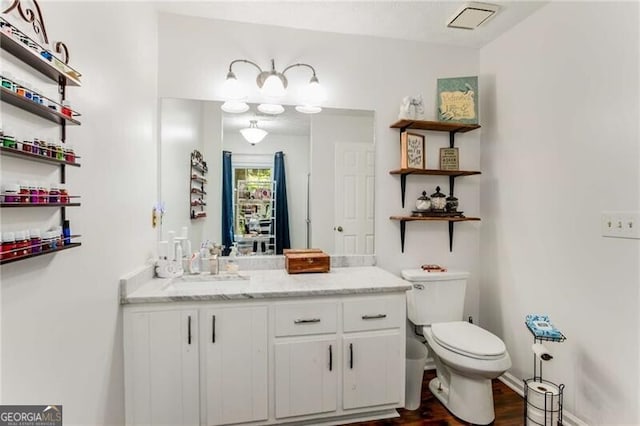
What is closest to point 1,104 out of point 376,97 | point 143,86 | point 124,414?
point 143,86

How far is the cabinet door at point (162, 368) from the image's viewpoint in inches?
61.3

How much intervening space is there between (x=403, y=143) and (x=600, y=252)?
4.19ft

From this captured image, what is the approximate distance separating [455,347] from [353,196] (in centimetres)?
115

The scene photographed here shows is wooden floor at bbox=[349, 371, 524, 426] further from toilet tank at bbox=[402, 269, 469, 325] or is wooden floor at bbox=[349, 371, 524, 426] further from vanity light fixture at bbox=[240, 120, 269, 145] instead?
vanity light fixture at bbox=[240, 120, 269, 145]

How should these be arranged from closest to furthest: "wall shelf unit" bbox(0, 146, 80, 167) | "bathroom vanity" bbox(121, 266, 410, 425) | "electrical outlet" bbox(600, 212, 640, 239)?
"wall shelf unit" bbox(0, 146, 80, 167) < "electrical outlet" bbox(600, 212, 640, 239) < "bathroom vanity" bbox(121, 266, 410, 425)

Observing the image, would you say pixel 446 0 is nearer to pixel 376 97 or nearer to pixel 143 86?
pixel 376 97

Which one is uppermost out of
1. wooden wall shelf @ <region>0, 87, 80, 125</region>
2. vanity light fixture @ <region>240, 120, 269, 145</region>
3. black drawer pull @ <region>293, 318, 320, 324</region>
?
vanity light fixture @ <region>240, 120, 269, 145</region>

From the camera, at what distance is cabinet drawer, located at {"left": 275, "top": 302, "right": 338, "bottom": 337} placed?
1.69 metres

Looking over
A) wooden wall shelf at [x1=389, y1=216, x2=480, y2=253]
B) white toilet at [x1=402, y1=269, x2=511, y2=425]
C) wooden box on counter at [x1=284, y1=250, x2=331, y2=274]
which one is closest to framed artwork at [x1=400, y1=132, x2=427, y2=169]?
wooden wall shelf at [x1=389, y1=216, x2=480, y2=253]

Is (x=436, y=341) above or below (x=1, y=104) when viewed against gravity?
below

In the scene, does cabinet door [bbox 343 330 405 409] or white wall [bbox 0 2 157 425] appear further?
cabinet door [bbox 343 330 405 409]

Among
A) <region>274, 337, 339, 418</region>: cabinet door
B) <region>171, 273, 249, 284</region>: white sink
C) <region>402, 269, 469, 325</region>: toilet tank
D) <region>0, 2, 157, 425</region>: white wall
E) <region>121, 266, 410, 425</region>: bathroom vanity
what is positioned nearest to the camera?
<region>0, 2, 157, 425</region>: white wall

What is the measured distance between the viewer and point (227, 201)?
7.18 feet

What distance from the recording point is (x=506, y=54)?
7.40ft
